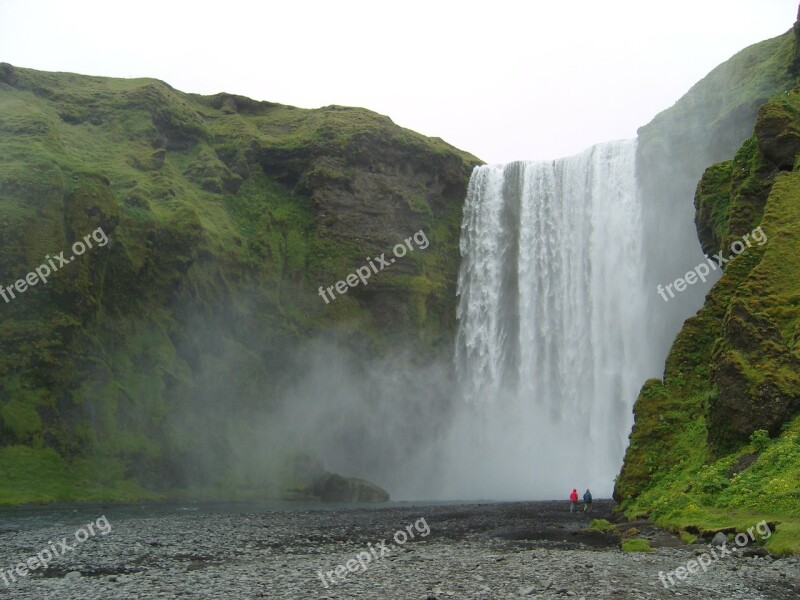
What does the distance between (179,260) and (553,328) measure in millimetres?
33182

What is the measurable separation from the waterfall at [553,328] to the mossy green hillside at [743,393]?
2230 cm

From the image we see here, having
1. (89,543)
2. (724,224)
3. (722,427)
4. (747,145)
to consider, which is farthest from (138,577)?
(747,145)

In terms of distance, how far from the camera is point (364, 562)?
20766 mm

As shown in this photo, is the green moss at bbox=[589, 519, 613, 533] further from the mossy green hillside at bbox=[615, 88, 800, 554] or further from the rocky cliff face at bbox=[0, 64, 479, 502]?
the rocky cliff face at bbox=[0, 64, 479, 502]

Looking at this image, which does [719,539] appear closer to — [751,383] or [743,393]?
[743,393]

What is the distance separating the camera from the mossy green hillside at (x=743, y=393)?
74.5ft

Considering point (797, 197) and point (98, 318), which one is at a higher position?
point (797, 197)

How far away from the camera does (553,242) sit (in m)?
69.6

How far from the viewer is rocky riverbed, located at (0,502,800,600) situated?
16.2 m

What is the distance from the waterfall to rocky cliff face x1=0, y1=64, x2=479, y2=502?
5.34 m

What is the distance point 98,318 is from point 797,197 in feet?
158

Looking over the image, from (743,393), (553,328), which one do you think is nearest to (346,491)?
(553,328)

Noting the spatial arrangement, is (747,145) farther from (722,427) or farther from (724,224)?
(722,427)

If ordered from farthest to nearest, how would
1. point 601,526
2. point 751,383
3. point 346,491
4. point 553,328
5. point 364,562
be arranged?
point 553,328
point 346,491
point 601,526
point 751,383
point 364,562
